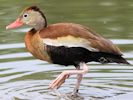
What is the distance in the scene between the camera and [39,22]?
1277 cm

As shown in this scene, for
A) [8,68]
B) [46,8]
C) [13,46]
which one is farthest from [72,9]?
[8,68]

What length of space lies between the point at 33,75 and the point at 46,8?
5022mm

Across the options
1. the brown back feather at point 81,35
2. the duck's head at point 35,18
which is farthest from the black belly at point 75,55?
the duck's head at point 35,18

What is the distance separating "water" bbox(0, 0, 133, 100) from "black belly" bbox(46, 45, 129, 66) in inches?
21.6

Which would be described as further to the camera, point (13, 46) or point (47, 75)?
point (13, 46)

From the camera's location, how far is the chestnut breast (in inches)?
491

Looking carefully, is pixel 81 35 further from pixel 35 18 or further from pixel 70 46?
pixel 35 18

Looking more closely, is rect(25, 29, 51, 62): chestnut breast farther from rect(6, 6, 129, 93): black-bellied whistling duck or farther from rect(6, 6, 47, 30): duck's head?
rect(6, 6, 47, 30): duck's head

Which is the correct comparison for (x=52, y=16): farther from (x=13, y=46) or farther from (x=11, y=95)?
(x=11, y=95)

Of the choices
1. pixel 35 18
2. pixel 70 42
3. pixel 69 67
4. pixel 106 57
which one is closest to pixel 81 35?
pixel 70 42

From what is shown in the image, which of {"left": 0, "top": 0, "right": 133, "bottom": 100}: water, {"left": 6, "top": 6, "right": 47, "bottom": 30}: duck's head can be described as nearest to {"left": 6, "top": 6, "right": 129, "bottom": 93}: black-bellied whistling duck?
{"left": 6, "top": 6, "right": 47, "bottom": 30}: duck's head

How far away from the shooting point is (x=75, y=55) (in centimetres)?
1244

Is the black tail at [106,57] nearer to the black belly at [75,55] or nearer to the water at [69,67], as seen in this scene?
the black belly at [75,55]

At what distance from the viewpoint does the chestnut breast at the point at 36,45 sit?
12.5 metres
